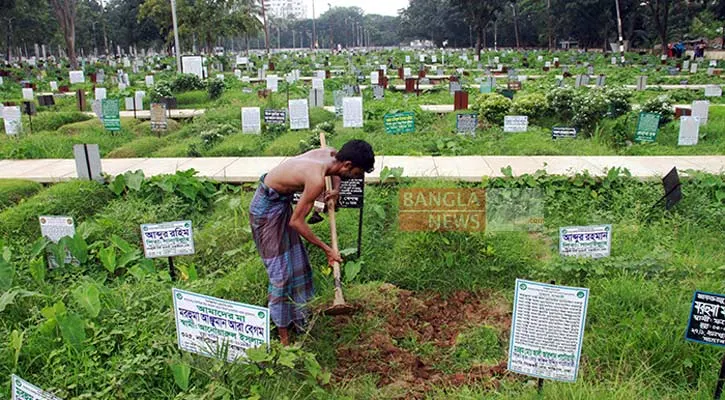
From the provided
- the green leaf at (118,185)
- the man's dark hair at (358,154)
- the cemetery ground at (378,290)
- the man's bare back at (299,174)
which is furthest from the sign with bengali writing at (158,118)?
the man's dark hair at (358,154)

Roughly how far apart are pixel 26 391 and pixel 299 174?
1.89 metres

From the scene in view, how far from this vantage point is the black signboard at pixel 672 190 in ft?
18.9

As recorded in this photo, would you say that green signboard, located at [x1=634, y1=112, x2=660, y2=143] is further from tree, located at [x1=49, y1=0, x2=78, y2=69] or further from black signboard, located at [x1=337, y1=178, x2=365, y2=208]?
tree, located at [x1=49, y1=0, x2=78, y2=69]

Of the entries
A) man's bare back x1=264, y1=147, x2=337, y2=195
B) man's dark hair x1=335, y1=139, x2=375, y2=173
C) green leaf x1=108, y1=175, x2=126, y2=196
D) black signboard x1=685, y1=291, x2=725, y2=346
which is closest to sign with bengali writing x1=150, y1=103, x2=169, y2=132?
green leaf x1=108, y1=175, x2=126, y2=196

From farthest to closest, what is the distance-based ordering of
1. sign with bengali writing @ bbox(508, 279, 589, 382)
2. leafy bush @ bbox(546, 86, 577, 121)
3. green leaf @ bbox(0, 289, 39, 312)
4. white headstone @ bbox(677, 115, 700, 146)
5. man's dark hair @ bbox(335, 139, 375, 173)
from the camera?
1. leafy bush @ bbox(546, 86, 577, 121)
2. white headstone @ bbox(677, 115, 700, 146)
3. green leaf @ bbox(0, 289, 39, 312)
4. man's dark hair @ bbox(335, 139, 375, 173)
5. sign with bengali writing @ bbox(508, 279, 589, 382)

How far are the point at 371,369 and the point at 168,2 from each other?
33385mm

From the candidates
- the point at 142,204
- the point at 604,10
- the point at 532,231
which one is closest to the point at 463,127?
the point at 532,231

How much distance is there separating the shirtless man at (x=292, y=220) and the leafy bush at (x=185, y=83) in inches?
546

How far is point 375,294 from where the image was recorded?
15.0ft

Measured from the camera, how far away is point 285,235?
401 centimetres

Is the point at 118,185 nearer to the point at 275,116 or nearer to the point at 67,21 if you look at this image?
the point at 275,116

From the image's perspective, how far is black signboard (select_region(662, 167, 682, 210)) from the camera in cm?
576

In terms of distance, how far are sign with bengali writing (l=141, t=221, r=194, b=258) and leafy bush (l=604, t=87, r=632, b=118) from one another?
8.25m

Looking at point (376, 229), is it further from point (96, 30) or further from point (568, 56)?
point (96, 30)
